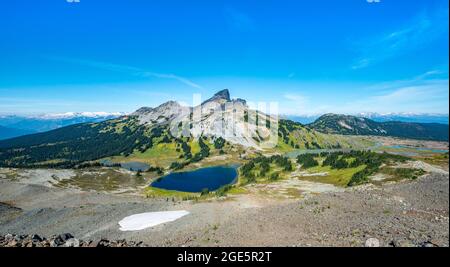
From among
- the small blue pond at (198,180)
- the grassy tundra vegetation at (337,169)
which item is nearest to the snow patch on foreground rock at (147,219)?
the grassy tundra vegetation at (337,169)

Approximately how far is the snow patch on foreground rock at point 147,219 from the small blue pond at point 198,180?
70.6m

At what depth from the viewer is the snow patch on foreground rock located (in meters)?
42.8

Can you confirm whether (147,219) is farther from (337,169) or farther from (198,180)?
(198,180)

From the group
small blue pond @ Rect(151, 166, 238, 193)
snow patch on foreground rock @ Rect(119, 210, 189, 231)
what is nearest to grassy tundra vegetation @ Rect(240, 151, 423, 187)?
small blue pond @ Rect(151, 166, 238, 193)

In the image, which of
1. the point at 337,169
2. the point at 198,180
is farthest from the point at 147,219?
the point at 198,180

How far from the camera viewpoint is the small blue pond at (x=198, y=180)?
12925 centimetres

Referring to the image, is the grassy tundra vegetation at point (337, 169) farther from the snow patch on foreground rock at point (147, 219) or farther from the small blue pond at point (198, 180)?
the snow patch on foreground rock at point (147, 219)

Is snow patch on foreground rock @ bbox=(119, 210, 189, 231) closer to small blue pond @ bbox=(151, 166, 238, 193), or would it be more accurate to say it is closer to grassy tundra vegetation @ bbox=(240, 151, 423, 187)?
grassy tundra vegetation @ bbox=(240, 151, 423, 187)

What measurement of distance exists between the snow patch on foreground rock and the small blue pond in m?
70.6

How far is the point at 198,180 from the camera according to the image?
5738 inches

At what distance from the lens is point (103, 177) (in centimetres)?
13512

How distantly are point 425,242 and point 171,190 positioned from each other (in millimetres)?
107874
